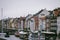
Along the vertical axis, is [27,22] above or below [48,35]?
above

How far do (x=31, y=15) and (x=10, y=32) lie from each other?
0.64 metres

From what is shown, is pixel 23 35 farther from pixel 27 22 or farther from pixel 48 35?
pixel 48 35

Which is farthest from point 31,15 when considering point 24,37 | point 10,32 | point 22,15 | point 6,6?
point 6,6

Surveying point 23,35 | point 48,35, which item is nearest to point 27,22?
point 23,35

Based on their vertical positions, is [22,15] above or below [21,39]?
above

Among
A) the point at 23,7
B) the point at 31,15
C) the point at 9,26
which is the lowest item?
the point at 9,26

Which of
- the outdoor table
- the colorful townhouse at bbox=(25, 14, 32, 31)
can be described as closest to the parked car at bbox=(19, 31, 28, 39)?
the colorful townhouse at bbox=(25, 14, 32, 31)

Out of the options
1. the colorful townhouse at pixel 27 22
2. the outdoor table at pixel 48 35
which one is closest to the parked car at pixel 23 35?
the colorful townhouse at pixel 27 22

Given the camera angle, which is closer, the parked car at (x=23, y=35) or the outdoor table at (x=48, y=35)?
the outdoor table at (x=48, y=35)

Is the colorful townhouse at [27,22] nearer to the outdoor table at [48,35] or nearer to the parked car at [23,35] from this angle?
the parked car at [23,35]

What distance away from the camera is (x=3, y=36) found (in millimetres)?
3170

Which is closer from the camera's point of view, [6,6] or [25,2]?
[25,2]

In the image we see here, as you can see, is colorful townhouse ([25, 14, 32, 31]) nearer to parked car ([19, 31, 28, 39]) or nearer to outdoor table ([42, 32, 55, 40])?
parked car ([19, 31, 28, 39])

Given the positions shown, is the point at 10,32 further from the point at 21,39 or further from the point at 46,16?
the point at 46,16
